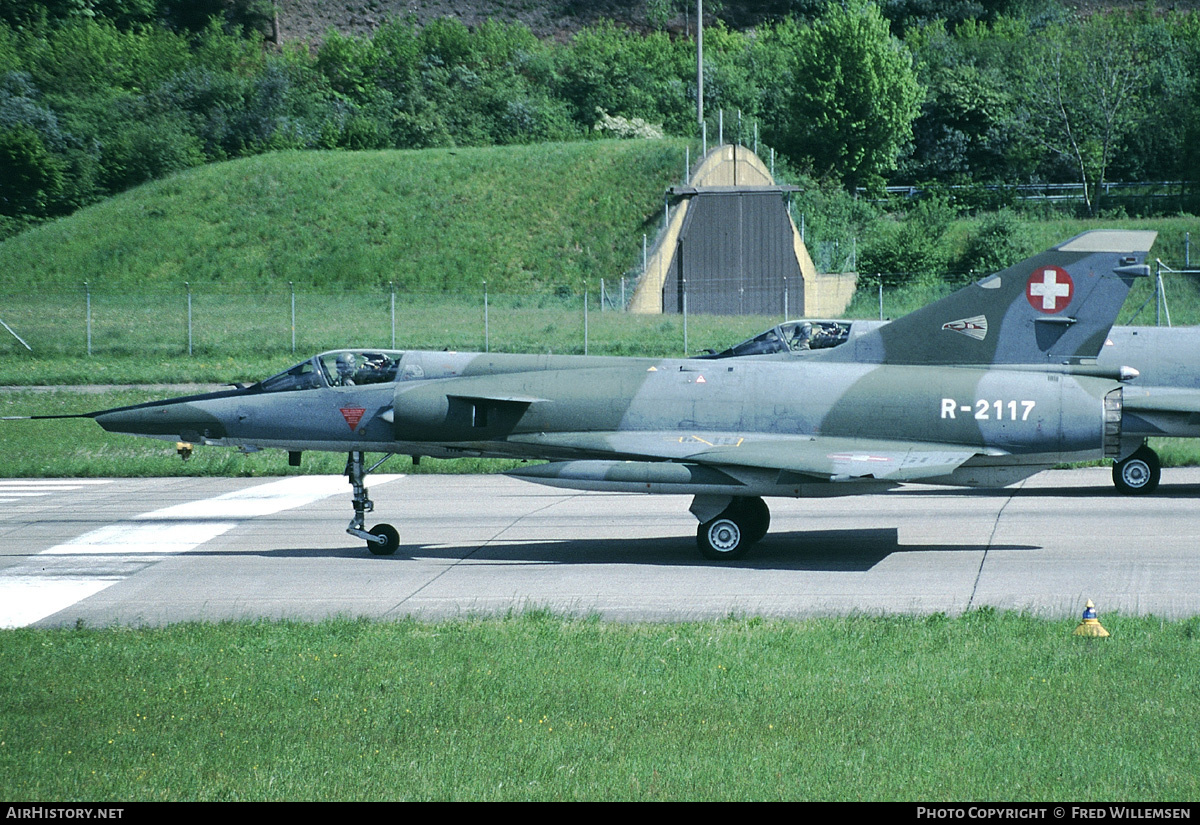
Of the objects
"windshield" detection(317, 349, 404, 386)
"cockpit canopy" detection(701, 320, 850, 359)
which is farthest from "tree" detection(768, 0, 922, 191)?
"windshield" detection(317, 349, 404, 386)

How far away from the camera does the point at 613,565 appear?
15656mm

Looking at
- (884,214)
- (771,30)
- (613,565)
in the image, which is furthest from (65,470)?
(771,30)

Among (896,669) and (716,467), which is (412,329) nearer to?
(716,467)

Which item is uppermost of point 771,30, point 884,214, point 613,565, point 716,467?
point 771,30

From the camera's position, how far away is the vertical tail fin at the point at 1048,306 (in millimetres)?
15766

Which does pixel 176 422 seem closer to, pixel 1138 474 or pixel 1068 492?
pixel 1068 492

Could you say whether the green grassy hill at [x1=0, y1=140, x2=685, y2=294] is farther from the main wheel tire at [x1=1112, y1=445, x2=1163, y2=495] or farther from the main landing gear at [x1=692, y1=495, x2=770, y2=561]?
the main landing gear at [x1=692, y1=495, x2=770, y2=561]

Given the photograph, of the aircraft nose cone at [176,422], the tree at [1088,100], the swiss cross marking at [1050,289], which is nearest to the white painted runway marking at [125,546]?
the aircraft nose cone at [176,422]

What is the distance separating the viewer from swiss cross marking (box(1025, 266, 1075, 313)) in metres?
15.8

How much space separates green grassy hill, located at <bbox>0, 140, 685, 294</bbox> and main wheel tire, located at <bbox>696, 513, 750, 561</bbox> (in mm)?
37912

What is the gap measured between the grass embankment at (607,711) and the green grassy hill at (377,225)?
42.1m

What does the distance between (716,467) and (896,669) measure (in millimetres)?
5540

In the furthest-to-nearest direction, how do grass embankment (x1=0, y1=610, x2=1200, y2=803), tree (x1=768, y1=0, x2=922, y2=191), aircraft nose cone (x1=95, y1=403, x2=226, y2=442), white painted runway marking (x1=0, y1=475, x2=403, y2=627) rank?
tree (x1=768, y1=0, x2=922, y2=191) < aircraft nose cone (x1=95, y1=403, x2=226, y2=442) < white painted runway marking (x1=0, y1=475, x2=403, y2=627) < grass embankment (x1=0, y1=610, x2=1200, y2=803)

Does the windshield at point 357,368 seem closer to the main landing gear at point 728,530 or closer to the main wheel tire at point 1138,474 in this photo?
the main landing gear at point 728,530
